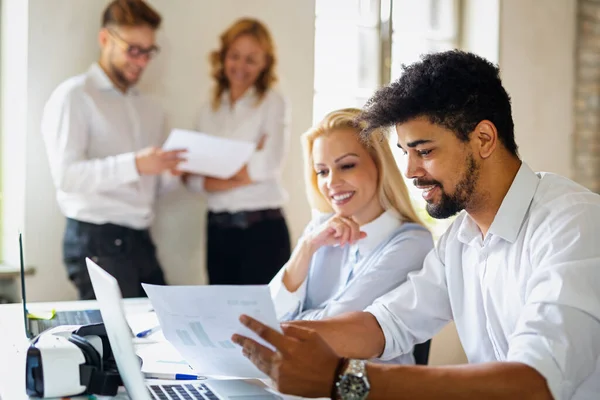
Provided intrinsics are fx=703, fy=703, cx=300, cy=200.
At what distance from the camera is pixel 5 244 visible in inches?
121

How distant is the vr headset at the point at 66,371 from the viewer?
1198 mm

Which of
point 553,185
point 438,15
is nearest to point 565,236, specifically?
point 553,185

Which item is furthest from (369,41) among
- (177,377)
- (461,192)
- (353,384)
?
(353,384)

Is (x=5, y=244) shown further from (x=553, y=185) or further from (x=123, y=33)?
(x=553, y=185)

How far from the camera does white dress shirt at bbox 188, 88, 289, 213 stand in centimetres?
326

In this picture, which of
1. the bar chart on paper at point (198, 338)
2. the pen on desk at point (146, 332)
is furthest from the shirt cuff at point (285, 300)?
the bar chart on paper at point (198, 338)

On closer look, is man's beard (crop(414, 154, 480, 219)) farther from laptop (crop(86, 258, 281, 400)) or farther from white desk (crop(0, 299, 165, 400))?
white desk (crop(0, 299, 165, 400))

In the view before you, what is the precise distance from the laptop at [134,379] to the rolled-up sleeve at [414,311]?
1.39 feet

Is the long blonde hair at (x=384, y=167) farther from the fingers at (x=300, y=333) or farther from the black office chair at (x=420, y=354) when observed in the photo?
the fingers at (x=300, y=333)

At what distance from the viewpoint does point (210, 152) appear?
10.2 feet

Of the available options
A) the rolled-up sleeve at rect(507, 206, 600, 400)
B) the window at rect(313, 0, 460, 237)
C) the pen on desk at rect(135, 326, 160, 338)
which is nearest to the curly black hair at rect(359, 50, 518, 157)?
the rolled-up sleeve at rect(507, 206, 600, 400)

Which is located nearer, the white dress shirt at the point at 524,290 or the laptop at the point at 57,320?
the white dress shirt at the point at 524,290

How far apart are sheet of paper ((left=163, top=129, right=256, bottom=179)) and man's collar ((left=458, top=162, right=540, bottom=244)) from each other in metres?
1.84

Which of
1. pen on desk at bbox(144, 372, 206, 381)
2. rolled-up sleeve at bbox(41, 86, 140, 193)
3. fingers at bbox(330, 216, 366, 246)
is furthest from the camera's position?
rolled-up sleeve at bbox(41, 86, 140, 193)
